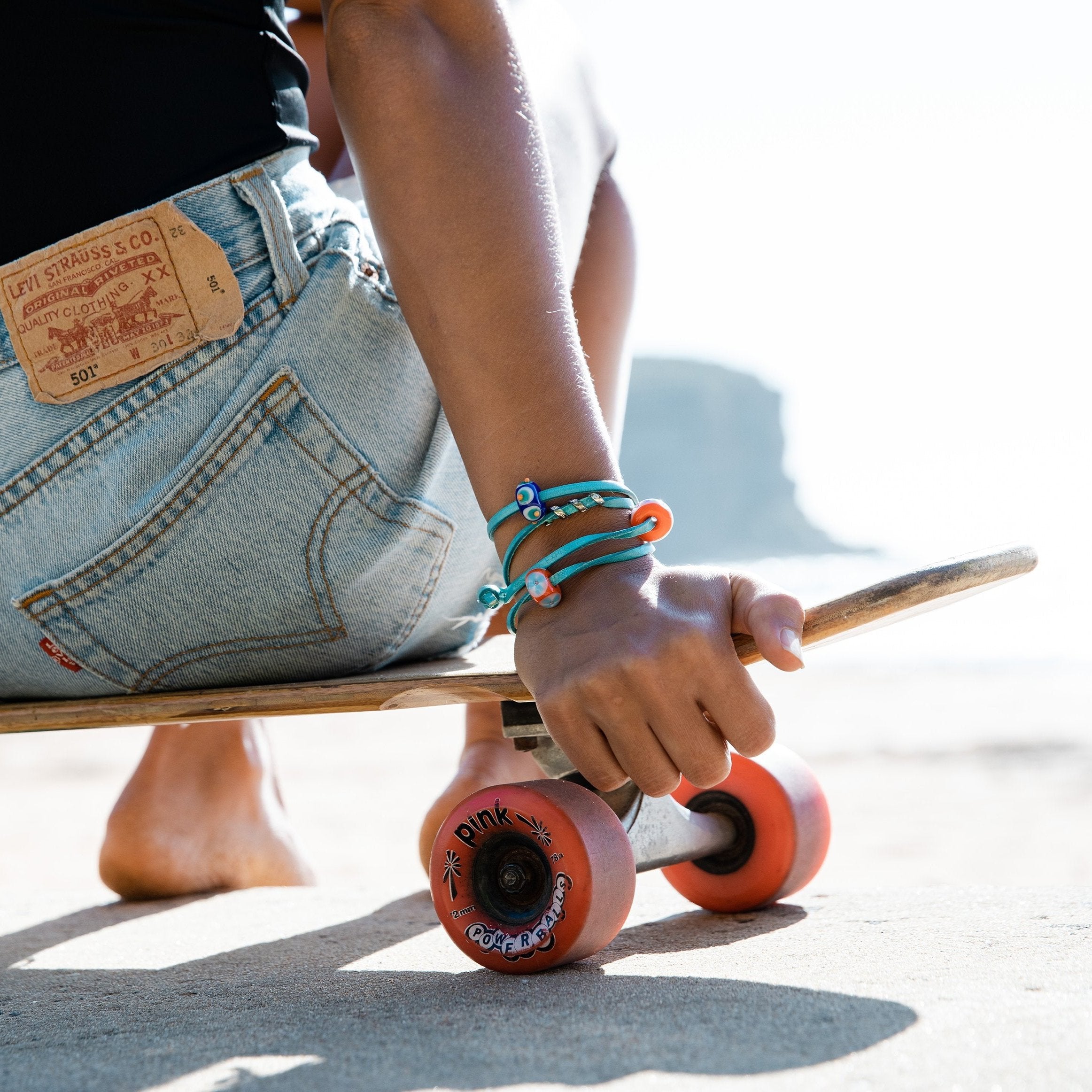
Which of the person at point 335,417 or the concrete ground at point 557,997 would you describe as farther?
the person at point 335,417

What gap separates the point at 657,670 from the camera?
2.66 feet

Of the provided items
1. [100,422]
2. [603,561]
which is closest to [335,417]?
[100,422]

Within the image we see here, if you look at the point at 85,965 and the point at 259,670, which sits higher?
the point at 259,670

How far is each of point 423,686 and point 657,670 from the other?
0.28 m

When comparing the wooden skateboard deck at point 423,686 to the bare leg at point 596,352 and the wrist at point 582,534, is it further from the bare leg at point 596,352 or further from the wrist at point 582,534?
the bare leg at point 596,352

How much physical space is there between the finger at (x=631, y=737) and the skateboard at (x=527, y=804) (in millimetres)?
94

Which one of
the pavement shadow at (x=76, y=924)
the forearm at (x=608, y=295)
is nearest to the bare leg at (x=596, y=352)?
the forearm at (x=608, y=295)

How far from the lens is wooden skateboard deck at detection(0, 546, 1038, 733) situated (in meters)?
0.89

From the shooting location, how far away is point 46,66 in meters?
1.03

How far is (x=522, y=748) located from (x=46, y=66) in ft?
2.49

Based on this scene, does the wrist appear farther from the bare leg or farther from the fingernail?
the bare leg

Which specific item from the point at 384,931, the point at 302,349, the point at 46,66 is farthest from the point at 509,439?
the point at 384,931

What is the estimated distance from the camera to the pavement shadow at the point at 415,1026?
0.69 m

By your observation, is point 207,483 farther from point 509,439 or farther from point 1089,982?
point 1089,982
